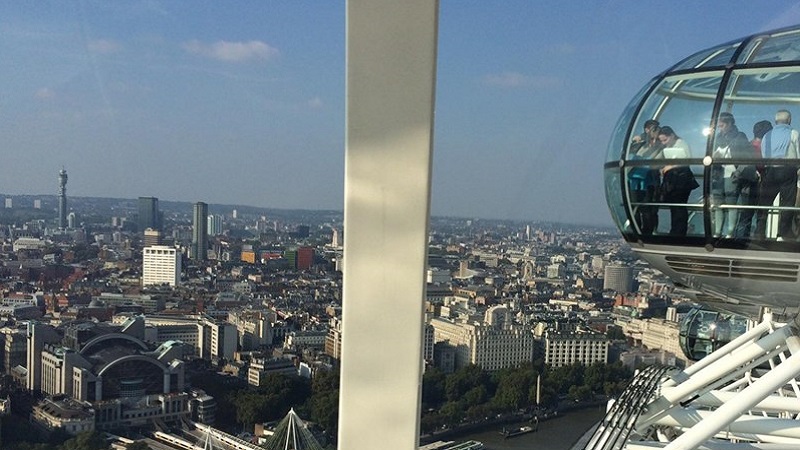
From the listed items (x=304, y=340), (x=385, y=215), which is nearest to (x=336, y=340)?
(x=385, y=215)

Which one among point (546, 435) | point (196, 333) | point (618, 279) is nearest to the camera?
point (546, 435)

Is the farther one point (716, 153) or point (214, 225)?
point (214, 225)

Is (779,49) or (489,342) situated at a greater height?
(779,49)

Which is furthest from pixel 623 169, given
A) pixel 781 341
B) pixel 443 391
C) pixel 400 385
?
pixel 443 391

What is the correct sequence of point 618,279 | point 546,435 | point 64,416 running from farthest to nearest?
point 618,279
point 64,416
point 546,435

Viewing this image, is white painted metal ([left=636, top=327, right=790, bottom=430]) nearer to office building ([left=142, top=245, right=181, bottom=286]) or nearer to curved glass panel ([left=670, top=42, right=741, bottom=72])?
curved glass panel ([left=670, top=42, right=741, bottom=72])

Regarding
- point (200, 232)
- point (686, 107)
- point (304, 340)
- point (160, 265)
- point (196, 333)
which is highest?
point (686, 107)

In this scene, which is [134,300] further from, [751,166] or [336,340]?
[751,166]
